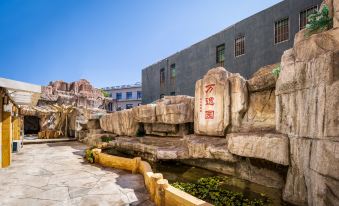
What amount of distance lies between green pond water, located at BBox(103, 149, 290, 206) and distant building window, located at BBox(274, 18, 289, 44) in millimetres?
10258

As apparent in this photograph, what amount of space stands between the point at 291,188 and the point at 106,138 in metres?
13.5

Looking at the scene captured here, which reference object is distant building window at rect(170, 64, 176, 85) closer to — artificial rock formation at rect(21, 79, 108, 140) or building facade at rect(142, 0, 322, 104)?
building facade at rect(142, 0, 322, 104)

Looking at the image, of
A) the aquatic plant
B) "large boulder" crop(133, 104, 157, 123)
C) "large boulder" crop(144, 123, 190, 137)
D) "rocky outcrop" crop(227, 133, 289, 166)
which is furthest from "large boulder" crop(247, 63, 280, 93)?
"large boulder" crop(133, 104, 157, 123)

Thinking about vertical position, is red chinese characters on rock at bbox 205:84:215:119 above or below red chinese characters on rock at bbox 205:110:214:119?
above

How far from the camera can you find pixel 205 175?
8195 millimetres

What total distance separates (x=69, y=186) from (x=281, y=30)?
48.2ft

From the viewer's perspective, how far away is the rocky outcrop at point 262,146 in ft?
18.1

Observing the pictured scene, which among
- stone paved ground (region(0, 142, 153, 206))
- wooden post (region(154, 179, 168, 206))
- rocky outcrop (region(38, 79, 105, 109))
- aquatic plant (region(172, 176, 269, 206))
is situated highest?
rocky outcrop (region(38, 79, 105, 109))

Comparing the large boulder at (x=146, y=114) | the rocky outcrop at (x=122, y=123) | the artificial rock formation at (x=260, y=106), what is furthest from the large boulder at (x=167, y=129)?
the artificial rock formation at (x=260, y=106)

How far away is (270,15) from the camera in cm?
1368

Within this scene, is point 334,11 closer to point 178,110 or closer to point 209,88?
point 209,88

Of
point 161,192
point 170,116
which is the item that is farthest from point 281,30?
point 161,192

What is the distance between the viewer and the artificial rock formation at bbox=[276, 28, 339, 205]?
393 cm

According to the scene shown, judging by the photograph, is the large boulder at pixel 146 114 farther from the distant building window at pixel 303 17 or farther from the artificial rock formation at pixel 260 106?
the distant building window at pixel 303 17
